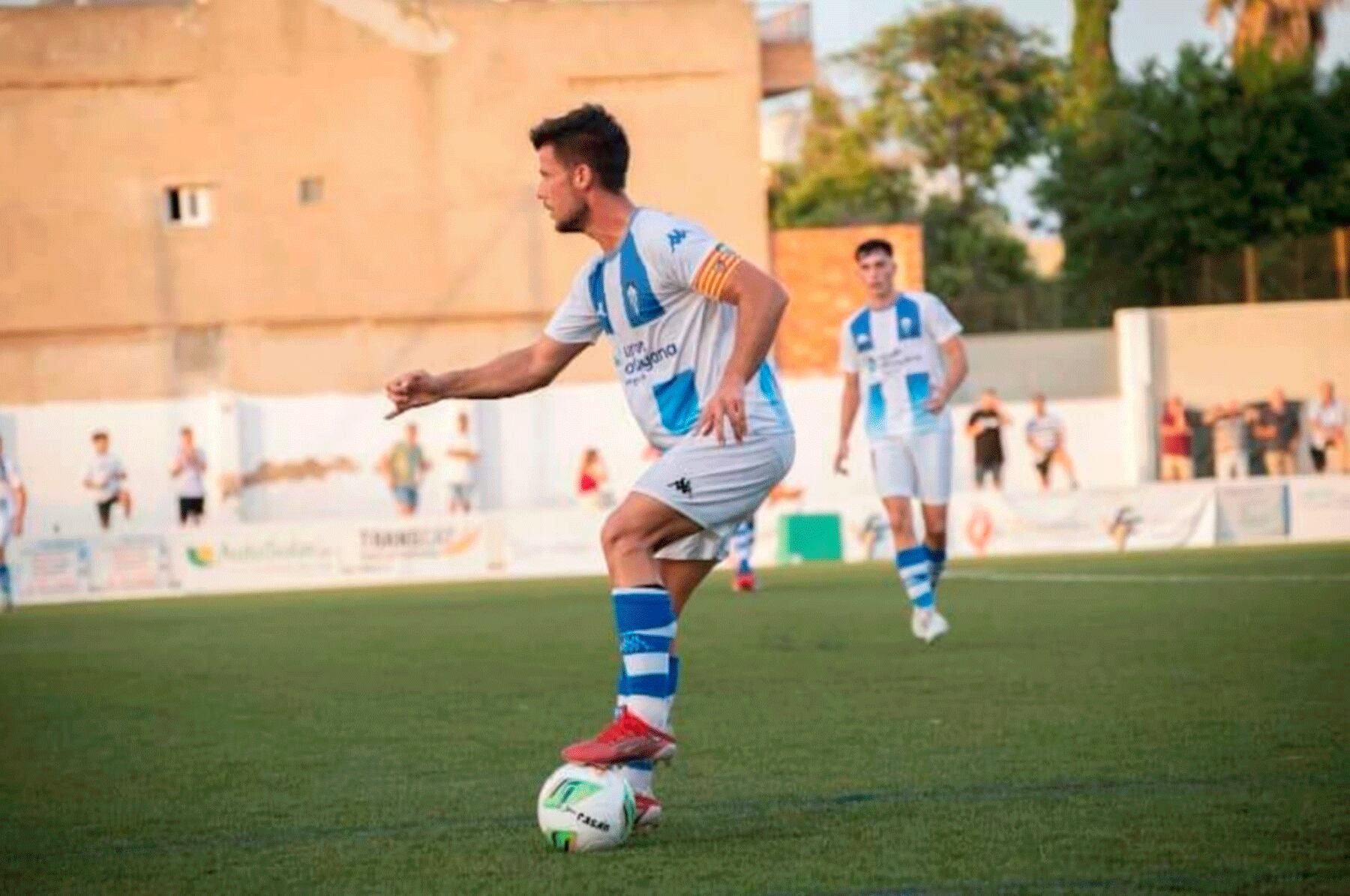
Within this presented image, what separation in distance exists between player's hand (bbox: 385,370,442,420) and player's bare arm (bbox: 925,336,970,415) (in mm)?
7274

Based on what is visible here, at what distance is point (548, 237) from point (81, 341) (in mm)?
8800

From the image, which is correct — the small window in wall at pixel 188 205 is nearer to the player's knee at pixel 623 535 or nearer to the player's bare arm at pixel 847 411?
the player's bare arm at pixel 847 411

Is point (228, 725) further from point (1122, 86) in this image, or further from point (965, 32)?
point (965, 32)

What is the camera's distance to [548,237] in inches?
1864

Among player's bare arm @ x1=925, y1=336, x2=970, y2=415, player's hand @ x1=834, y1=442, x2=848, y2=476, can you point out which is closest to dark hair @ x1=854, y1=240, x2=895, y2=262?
player's bare arm @ x1=925, y1=336, x2=970, y2=415

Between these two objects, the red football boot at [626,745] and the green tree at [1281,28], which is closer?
the red football boot at [626,745]

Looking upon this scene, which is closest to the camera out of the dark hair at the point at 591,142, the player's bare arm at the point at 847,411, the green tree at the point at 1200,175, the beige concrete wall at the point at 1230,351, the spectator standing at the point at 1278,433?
the dark hair at the point at 591,142

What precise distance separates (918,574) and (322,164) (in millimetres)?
33301

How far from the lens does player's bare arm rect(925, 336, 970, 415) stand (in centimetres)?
1517

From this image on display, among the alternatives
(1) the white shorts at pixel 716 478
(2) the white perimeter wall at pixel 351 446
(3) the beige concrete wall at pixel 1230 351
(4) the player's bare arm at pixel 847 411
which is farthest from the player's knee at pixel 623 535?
(3) the beige concrete wall at pixel 1230 351

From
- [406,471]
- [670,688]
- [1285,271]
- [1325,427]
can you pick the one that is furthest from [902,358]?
[1285,271]

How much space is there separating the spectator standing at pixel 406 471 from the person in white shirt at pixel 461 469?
611mm

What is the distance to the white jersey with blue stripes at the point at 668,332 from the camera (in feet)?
25.1

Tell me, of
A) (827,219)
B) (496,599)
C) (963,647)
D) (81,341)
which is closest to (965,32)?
(827,219)
